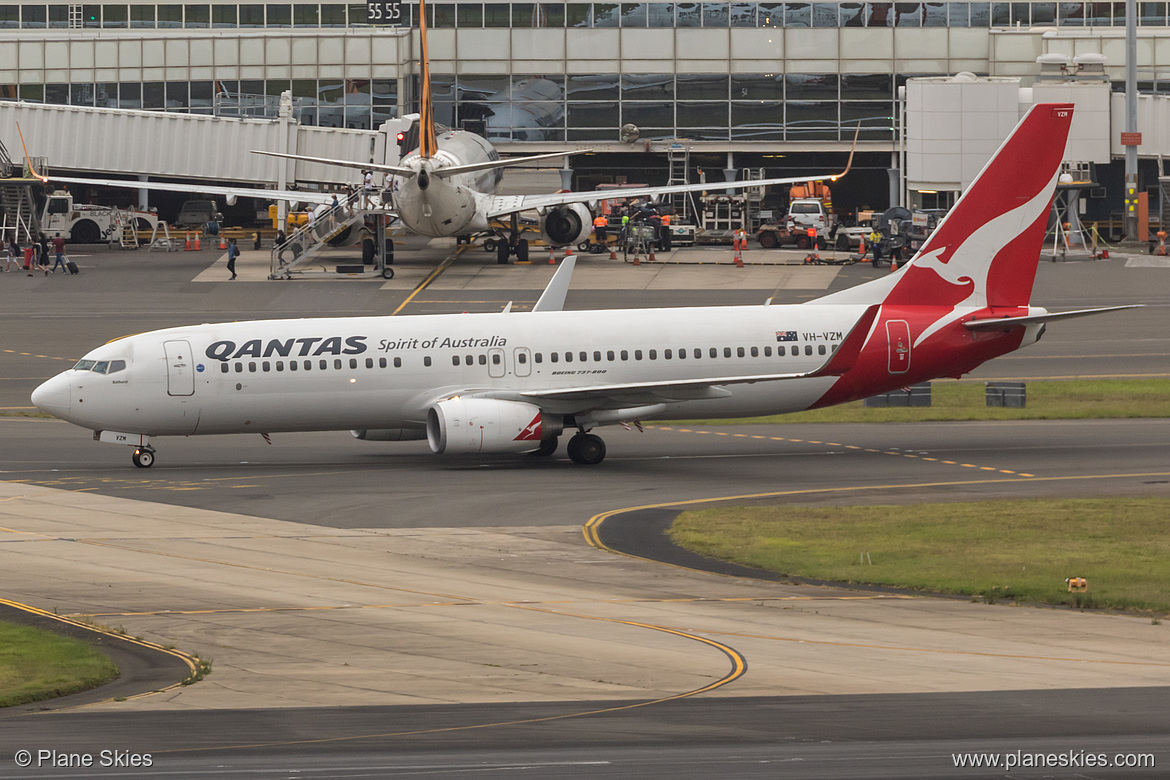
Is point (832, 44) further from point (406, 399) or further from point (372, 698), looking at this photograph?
point (372, 698)

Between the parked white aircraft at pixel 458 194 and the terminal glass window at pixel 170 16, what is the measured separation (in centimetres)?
2677

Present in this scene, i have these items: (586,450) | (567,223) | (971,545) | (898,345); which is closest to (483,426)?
(586,450)

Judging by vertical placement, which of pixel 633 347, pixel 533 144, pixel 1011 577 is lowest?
pixel 1011 577

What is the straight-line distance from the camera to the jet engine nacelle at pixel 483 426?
1500 inches

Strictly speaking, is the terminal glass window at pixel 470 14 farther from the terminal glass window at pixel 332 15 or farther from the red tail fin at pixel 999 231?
the red tail fin at pixel 999 231

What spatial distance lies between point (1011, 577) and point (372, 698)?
12.4 metres

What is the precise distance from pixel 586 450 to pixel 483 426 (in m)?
3.22

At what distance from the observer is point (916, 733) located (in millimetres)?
16688

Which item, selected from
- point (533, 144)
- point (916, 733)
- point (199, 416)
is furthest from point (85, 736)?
point (533, 144)

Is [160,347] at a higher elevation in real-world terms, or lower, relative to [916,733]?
higher

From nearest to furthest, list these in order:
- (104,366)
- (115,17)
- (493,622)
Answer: (493,622) < (104,366) < (115,17)

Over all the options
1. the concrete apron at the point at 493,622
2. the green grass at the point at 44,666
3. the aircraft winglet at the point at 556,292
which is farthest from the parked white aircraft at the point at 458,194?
the green grass at the point at 44,666

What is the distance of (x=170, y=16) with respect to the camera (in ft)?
353

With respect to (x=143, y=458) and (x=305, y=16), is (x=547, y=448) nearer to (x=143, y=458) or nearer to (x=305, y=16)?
(x=143, y=458)
